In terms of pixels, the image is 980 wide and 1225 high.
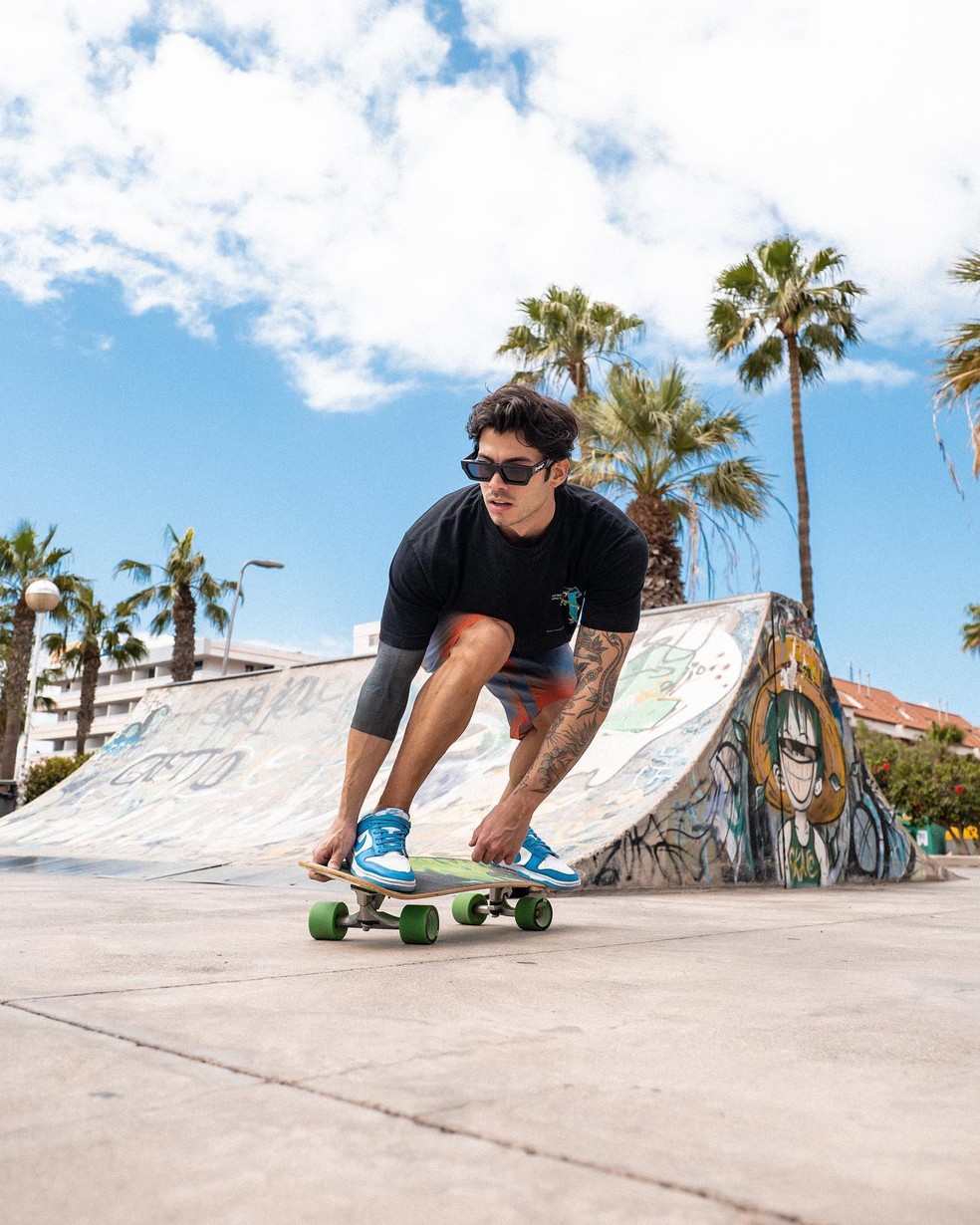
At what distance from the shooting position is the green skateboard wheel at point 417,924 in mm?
2957

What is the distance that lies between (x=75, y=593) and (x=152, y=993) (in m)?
34.8

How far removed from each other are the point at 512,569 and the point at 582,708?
562 mm

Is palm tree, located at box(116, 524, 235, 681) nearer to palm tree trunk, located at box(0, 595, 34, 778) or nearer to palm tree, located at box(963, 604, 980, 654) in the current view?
palm tree trunk, located at box(0, 595, 34, 778)

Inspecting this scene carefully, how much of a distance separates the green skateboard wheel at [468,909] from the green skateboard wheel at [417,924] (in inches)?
22.8

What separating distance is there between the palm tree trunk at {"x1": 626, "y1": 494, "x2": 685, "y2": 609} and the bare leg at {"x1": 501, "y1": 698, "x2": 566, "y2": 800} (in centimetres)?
1346

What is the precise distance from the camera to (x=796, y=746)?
851 centimetres

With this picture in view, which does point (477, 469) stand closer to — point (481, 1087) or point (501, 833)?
point (501, 833)

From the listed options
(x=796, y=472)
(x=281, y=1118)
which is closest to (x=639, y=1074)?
(x=281, y=1118)

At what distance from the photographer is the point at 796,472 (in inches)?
862

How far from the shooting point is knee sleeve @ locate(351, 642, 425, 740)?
328 centimetres

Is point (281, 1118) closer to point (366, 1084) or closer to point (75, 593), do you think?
point (366, 1084)

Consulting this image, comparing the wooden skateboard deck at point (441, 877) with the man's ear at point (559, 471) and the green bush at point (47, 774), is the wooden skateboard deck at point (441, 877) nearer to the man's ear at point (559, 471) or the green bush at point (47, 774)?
the man's ear at point (559, 471)

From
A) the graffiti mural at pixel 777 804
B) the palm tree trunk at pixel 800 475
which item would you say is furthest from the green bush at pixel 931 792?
the graffiti mural at pixel 777 804

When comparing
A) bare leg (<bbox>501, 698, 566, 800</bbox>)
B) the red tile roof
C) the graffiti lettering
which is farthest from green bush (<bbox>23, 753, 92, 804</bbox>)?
the red tile roof
